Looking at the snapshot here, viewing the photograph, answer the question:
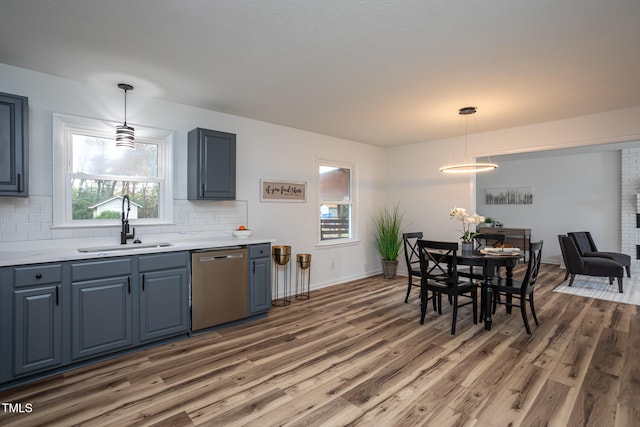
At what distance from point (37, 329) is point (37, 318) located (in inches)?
3.3

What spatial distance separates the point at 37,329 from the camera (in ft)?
7.94

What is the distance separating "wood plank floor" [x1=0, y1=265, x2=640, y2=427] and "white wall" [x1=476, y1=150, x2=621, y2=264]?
4.47 m

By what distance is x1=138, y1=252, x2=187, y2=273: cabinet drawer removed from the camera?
9.58 feet

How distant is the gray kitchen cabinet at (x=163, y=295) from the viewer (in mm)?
2930

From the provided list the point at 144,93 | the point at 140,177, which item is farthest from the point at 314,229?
the point at 144,93

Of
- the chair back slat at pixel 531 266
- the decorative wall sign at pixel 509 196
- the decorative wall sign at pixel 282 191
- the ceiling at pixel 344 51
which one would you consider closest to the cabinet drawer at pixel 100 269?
the ceiling at pixel 344 51

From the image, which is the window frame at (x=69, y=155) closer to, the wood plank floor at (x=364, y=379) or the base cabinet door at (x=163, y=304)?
the base cabinet door at (x=163, y=304)

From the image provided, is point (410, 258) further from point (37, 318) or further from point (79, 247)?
point (37, 318)

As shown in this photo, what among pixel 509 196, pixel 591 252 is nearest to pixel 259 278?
pixel 591 252

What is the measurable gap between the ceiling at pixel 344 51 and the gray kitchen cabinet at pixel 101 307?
174 cm

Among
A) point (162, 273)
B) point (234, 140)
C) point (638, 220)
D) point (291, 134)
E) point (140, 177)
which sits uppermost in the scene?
point (291, 134)

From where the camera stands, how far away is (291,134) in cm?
490

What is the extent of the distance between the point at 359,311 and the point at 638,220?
21.0 feet

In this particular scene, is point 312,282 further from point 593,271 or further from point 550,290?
point 593,271
